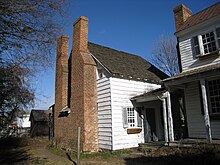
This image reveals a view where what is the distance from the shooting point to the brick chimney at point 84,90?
12023mm

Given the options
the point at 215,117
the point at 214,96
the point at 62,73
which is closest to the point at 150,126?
the point at 215,117

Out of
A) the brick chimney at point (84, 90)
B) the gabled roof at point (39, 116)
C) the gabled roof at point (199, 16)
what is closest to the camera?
the brick chimney at point (84, 90)

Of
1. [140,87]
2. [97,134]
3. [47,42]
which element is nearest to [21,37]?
[47,42]

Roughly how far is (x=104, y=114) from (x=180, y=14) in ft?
30.3

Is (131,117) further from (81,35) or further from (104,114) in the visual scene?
(81,35)

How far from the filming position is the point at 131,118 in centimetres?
1276

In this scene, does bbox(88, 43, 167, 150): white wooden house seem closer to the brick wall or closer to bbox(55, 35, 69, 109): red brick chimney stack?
the brick wall

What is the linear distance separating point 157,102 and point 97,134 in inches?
204

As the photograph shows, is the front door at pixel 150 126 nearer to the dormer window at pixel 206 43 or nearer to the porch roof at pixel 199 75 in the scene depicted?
the porch roof at pixel 199 75

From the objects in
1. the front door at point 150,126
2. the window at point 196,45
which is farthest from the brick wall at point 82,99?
the window at point 196,45

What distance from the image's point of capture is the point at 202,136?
1083 cm

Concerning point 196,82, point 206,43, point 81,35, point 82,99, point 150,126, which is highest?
point 81,35

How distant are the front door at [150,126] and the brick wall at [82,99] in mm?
3624

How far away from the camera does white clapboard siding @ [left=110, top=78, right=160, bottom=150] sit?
11621 millimetres
